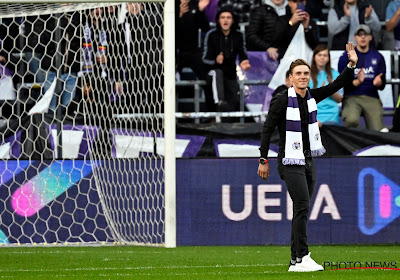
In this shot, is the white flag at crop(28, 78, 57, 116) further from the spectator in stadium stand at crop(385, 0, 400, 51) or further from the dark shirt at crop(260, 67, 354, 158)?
the spectator in stadium stand at crop(385, 0, 400, 51)

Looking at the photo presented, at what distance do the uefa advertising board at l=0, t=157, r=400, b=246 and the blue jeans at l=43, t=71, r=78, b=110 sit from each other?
0.94 meters

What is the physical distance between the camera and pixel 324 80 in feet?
40.9

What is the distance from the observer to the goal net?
36.2 feet

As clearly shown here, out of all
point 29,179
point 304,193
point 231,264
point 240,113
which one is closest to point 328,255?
point 231,264

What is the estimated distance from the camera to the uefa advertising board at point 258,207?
11000 mm

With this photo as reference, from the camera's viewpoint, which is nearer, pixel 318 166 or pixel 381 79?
pixel 318 166

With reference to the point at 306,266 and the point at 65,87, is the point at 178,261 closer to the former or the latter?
the point at 306,266

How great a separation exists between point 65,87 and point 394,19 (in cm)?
506

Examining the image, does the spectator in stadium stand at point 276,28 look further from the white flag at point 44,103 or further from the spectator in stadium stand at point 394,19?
the white flag at point 44,103

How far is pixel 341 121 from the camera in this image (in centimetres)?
1246

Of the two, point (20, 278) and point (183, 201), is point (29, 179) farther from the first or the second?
point (20, 278)

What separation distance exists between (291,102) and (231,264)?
165 cm

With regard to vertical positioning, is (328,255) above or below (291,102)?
below

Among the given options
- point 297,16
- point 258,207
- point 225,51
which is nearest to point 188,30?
point 225,51
